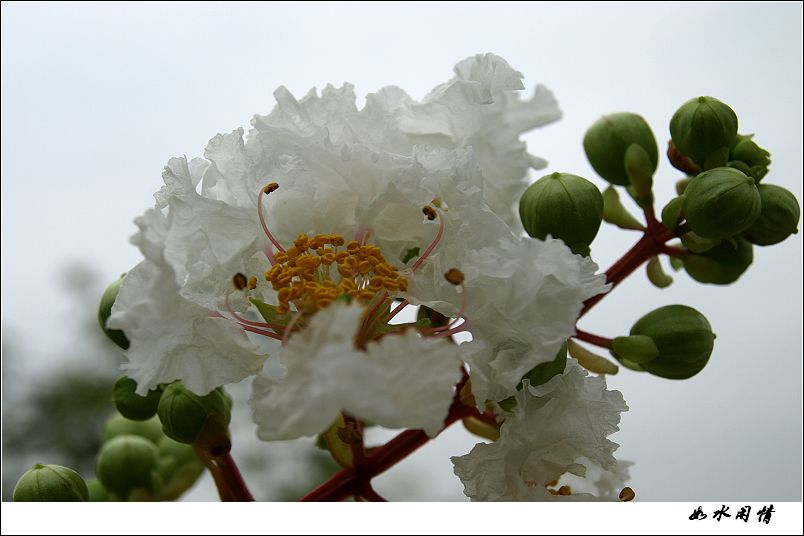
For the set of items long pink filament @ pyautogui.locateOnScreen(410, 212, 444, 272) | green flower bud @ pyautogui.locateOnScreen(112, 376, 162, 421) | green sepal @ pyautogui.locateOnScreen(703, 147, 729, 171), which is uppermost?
green sepal @ pyautogui.locateOnScreen(703, 147, 729, 171)

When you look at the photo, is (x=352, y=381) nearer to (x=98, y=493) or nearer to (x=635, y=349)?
(x=635, y=349)

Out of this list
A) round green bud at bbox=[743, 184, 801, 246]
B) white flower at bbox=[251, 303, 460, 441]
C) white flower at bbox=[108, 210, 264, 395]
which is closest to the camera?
white flower at bbox=[251, 303, 460, 441]

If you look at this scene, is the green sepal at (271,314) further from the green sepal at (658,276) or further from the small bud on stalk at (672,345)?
the green sepal at (658,276)

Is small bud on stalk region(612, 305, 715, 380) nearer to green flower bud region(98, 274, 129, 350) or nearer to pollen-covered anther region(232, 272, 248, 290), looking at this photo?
pollen-covered anther region(232, 272, 248, 290)

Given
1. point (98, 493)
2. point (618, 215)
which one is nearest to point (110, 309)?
point (98, 493)

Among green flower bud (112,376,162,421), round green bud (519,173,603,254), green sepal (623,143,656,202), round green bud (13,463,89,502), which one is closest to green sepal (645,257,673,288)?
green sepal (623,143,656,202)

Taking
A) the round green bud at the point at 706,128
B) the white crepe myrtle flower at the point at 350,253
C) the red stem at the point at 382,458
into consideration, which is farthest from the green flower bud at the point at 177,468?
the round green bud at the point at 706,128
